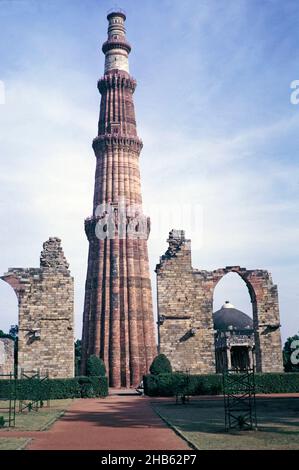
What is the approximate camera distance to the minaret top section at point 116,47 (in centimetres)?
4603

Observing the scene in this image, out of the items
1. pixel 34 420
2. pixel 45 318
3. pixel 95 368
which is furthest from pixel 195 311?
pixel 34 420

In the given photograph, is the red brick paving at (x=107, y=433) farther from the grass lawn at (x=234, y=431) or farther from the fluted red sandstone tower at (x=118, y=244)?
the fluted red sandstone tower at (x=118, y=244)

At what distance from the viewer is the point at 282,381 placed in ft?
89.4

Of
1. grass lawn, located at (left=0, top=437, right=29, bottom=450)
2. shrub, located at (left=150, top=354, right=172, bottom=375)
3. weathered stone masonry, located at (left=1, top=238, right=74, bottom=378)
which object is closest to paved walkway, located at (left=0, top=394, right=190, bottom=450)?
grass lawn, located at (left=0, top=437, right=29, bottom=450)

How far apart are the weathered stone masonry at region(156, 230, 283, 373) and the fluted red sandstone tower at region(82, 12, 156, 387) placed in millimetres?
12005

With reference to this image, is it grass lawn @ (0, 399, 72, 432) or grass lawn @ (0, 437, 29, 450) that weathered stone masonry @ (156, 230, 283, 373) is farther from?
grass lawn @ (0, 437, 29, 450)

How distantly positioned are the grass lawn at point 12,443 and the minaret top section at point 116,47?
39.2 m

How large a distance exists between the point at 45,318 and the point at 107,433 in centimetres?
1605

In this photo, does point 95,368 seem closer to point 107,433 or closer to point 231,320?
point 107,433

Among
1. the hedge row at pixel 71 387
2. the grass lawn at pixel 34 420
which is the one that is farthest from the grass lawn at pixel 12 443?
the hedge row at pixel 71 387

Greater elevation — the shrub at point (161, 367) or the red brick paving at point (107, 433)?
the shrub at point (161, 367)

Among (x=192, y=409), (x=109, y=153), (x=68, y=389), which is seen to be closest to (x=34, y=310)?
(x=68, y=389)

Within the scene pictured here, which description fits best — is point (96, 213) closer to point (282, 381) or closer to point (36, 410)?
point (282, 381)
